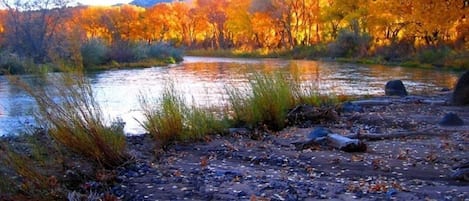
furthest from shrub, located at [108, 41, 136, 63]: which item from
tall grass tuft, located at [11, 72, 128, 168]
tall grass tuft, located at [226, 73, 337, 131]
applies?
tall grass tuft, located at [11, 72, 128, 168]

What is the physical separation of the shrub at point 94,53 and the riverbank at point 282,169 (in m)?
27.2

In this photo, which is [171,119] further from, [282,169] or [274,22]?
[274,22]

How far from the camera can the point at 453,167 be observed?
23.2 ft

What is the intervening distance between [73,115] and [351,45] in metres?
39.1

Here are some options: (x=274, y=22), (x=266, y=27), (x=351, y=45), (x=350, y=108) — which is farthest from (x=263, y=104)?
(x=266, y=27)

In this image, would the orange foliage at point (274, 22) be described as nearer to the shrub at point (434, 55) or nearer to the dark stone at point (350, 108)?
the shrub at point (434, 55)

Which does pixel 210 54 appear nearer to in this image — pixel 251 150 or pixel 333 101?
pixel 333 101

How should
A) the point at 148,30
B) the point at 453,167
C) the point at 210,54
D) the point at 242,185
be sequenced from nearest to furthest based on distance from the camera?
the point at 242,185 < the point at 453,167 < the point at 210,54 < the point at 148,30

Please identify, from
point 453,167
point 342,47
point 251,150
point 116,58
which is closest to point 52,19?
point 116,58

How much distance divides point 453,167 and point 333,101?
22.1 feet

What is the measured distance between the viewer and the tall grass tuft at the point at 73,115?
6.86 metres

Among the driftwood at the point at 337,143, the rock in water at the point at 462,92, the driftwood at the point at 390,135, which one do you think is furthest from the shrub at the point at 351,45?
the driftwood at the point at 337,143

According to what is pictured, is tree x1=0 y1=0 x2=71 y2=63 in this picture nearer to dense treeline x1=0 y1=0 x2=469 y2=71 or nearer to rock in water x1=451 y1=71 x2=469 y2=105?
dense treeline x1=0 y1=0 x2=469 y2=71

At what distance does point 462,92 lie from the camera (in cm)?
1363
